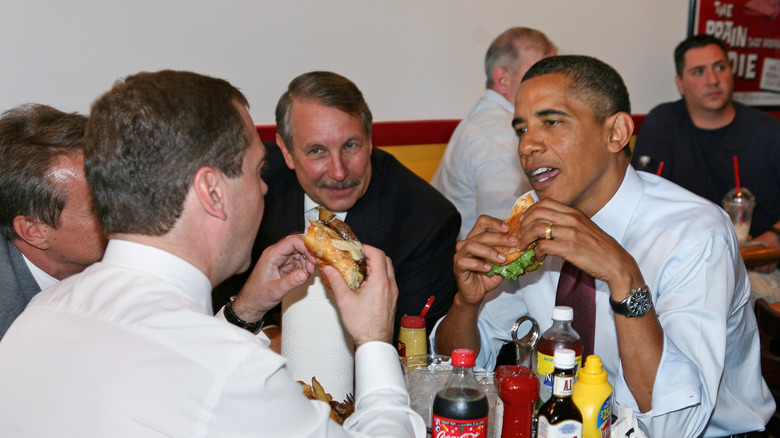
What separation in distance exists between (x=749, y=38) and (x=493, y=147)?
3.90 m

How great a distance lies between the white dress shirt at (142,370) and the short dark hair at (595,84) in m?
1.20

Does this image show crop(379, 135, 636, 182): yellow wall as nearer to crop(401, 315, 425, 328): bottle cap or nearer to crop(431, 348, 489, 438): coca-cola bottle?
crop(401, 315, 425, 328): bottle cap

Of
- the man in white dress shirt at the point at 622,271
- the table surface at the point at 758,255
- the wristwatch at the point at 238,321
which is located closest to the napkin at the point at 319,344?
the wristwatch at the point at 238,321

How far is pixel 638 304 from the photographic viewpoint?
5.68ft

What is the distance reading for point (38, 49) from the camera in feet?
11.1

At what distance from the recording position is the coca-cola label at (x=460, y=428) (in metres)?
1.43

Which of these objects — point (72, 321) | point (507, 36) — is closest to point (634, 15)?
point (507, 36)

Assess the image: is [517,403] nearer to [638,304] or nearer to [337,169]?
[638,304]

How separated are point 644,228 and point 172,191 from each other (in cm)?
134

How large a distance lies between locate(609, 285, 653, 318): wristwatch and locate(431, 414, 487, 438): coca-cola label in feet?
1.67

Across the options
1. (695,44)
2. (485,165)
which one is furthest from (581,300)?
(695,44)

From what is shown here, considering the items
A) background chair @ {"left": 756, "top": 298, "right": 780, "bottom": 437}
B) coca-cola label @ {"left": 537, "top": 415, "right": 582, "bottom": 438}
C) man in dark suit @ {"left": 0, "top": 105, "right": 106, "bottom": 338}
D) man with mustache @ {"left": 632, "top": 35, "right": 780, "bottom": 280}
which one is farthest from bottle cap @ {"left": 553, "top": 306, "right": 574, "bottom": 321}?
man with mustache @ {"left": 632, "top": 35, "right": 780, "bottom": 280}

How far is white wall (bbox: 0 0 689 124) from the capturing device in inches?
134

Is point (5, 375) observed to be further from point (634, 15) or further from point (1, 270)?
point (634, 15)
